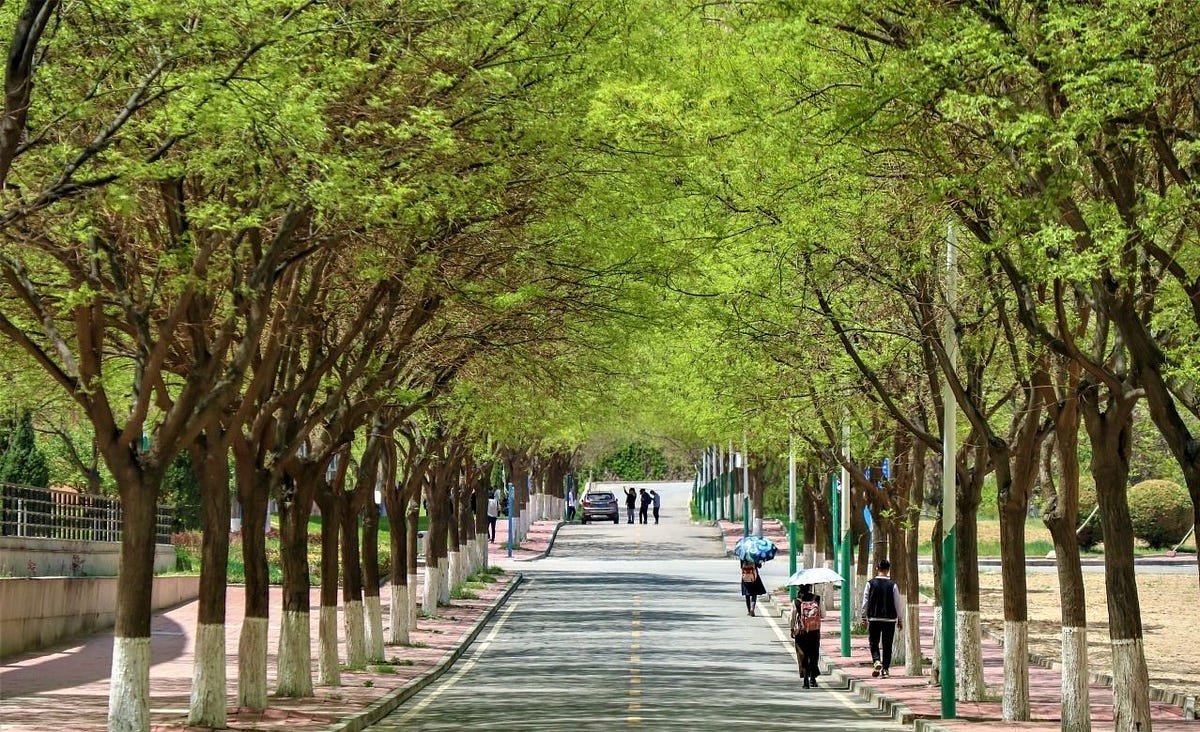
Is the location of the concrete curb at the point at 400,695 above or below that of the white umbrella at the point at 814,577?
below

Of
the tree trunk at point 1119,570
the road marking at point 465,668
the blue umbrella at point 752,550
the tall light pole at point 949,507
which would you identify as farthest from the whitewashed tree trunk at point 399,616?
the tree trunk at point 1119,570

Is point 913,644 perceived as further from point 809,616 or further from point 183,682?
point 183,682

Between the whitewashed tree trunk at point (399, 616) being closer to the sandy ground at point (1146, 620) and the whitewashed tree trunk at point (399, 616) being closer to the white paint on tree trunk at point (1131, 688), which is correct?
the sandy ground at point (1146, 620)

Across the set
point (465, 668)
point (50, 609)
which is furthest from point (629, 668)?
point (50, 609)

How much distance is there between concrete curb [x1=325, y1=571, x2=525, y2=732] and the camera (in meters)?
22.3

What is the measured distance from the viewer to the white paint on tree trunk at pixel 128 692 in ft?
59.9

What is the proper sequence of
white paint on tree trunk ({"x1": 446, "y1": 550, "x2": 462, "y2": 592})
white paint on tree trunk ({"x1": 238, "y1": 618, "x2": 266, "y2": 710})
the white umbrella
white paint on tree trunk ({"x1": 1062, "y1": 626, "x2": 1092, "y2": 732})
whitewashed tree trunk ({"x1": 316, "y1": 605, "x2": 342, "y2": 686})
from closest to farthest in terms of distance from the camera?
white paint on tree trunk ({"x1": 1062, "y1": 626, "x2": 1092, "y2": 732}) < white paint on tree trunk ({"x1": 238, "y1": 618, "x2": 266, "y2": 710}) < whitewashed tree trunk ({"x1": 316, "y1": 605, "x2": 342, "y2": 686}) < the white umbrella < white paint on tree trunk ({"x1": 446, "y1": 550, "x2": 462, "y2": 592})

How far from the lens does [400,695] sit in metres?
26.9

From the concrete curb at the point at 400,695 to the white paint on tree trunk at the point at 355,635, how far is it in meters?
1.12

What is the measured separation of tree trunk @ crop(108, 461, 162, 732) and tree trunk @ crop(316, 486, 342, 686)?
911 centimetres

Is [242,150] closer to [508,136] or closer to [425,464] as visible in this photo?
[508,136]

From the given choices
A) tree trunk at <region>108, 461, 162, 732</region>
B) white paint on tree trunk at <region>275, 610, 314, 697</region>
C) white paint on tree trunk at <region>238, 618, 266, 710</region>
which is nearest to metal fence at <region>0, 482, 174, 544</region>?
white paint on tree trunk at <region>275, 610, 314, 697</region>

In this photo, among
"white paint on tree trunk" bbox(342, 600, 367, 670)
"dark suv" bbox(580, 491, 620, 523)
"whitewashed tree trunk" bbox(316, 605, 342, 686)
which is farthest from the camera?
"dark suv" bbox(580, 491, 620, 523)

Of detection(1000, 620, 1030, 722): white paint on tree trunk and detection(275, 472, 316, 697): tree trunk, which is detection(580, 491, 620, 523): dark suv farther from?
detection(1000, 620, 1030, 722): white paint on tree trunk
